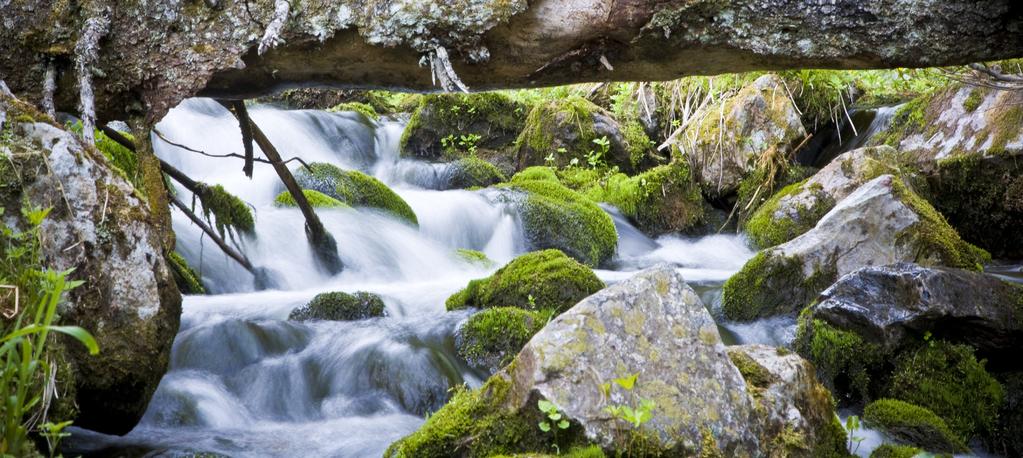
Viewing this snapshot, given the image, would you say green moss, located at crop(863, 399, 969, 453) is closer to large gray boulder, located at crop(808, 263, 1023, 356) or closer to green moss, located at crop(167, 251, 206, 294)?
large gray boulder, located at crop(808, 263, 1023, 356)

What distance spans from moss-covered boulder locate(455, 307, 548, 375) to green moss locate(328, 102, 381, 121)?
874cm

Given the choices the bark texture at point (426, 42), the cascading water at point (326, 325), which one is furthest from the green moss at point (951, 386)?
the bark texture at point (426, 42)

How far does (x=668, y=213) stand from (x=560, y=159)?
7.25 ft

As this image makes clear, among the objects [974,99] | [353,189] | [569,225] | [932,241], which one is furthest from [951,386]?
[353,189]

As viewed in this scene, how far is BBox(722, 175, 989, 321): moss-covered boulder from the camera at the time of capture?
6.25 metres

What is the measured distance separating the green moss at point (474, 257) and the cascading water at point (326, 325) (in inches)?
3.2

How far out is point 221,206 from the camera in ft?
18.3

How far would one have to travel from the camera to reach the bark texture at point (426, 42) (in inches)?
124

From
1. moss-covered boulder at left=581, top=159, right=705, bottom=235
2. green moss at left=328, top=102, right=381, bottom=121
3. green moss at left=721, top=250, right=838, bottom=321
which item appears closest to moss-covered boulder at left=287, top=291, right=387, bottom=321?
green moss at left=721, top=250, right=838, bottom=321

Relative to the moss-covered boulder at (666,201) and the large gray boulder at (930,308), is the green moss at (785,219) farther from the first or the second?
the large gray boulder at (930,308)

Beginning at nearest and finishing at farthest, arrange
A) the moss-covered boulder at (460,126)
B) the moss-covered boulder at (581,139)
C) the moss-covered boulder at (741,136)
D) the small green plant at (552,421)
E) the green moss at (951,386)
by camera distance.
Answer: the small green plant at (552,421) < the green moss at (951,386) < the moss-covered boulder at (741,136) < the moss-covered boulder at (581,139) < the moss-covered boulder at (460,126)

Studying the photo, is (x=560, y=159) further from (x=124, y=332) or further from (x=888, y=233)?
(x=124, y=332)

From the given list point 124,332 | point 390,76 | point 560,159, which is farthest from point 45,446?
point 560,159

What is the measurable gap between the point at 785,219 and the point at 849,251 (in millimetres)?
2421
